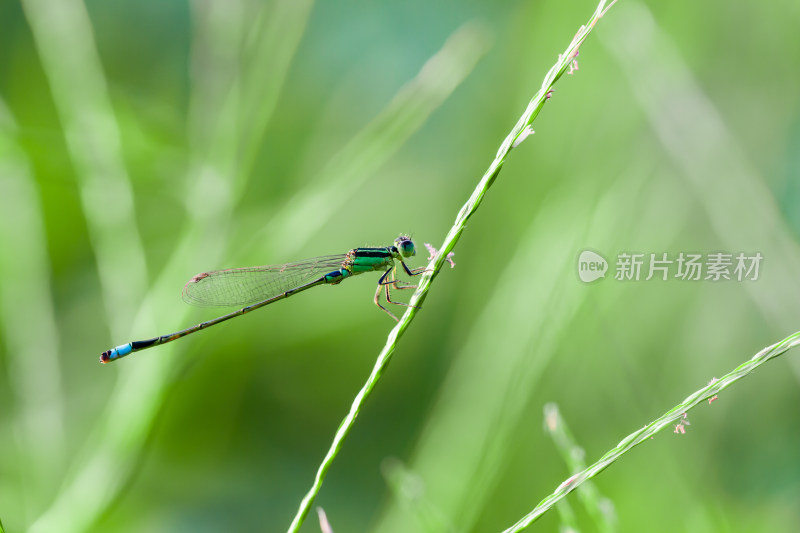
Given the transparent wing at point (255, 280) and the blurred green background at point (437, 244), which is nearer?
the transparent wing at point (255, 280)

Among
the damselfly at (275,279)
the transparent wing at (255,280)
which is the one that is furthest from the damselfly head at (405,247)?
the transparent wing at (255,280)

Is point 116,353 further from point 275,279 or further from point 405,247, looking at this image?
point 405,247

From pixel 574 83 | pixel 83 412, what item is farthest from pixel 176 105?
pixel 574 83

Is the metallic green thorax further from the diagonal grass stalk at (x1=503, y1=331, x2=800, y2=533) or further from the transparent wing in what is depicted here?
the diagonal grass stalk at (x1=503, y1=331, x2=800, y2=533)

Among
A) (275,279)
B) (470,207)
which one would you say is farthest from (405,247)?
(470,207)

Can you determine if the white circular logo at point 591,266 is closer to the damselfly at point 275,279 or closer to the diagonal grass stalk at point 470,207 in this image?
the damselfly at point 275,279

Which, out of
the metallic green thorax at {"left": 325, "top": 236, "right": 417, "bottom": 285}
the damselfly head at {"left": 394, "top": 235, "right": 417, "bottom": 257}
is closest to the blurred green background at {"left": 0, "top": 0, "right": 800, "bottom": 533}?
the metallic green thorax at {"left": 325, "top": 236, "right": 417, "bottom": 285}
